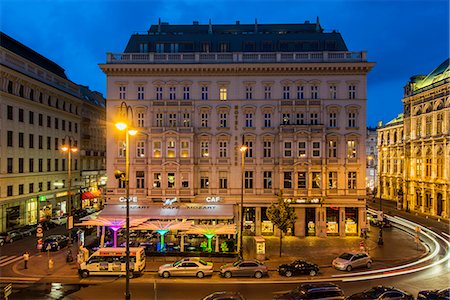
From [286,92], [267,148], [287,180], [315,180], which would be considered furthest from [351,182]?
[286,92]

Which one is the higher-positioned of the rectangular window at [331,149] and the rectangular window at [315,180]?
the rectangular window at [331,149]

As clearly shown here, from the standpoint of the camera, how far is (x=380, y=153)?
274 feet

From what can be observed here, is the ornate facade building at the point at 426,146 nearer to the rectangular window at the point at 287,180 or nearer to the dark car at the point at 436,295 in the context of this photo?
the rectangular window at the point at 287,180

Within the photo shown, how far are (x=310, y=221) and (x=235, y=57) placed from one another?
21.0 meters

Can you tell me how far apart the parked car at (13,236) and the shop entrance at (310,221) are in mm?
32435

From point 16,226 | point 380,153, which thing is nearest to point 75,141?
point 16,226

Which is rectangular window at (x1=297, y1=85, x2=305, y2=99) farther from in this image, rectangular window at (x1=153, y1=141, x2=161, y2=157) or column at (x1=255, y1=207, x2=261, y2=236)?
rectangular window at (x1=153, y1=141, x2=161, y2=157)

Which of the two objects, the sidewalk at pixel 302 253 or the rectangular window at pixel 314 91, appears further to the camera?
the rectangular window at pixel 314 91

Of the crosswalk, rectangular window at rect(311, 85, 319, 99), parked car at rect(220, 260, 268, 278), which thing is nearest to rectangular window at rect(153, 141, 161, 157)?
the crosswalk

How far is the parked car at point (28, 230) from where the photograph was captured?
39.9 metres

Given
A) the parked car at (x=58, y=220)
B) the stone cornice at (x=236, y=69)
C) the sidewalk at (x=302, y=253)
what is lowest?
the sidewalk at (x=302, y=253)

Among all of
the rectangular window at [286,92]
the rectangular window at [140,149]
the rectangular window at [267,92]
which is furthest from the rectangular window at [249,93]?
the rectangular window at [140,149]

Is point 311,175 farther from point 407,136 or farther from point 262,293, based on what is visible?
point 407,136

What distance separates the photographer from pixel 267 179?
4088 cm
